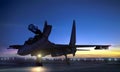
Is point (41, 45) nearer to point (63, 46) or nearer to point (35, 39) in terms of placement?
point (35, 39)

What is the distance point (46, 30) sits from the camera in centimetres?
5309

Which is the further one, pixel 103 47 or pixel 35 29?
pixel 103 47

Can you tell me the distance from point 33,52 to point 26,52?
1.33m

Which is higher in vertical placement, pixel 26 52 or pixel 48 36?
pixel 48 36

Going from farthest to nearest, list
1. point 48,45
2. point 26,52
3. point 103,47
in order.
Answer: point 103,47 → point 48,45 → point 26,52

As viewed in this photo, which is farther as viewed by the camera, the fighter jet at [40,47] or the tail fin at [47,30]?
the tail fin at [47,30]

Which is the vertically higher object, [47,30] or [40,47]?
[47,30]

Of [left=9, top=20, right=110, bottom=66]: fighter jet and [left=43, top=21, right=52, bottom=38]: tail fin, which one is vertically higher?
[left=43, top=21, right=52, bottom=38]: tail fin

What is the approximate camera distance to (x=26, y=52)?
51.2m

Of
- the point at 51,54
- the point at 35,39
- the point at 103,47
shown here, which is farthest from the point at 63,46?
the point at 103,47

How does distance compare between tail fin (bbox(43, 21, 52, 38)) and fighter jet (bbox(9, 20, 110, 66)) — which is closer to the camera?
fighter jet (bbox(9, 20, 110, 66))

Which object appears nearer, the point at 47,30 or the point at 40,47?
the point at 40,47

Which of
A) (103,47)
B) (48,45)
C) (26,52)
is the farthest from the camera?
(103,47)

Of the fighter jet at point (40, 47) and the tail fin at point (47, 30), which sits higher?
the tail fin at point (47, 30)
